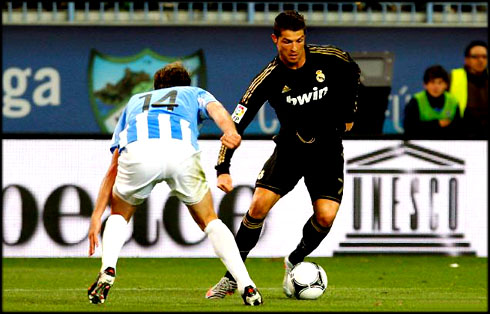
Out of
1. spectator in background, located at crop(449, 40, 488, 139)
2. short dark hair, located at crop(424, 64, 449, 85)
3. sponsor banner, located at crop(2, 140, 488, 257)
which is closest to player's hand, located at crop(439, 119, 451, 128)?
spectator in background, located at crop(449, 40, 488, 139)

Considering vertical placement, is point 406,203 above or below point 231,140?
below

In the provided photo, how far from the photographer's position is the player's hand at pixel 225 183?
784cm

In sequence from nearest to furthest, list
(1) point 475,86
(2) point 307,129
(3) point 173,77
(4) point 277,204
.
A: (3) point 173,77 → (2) point 307,129 → (4) point 277,204 → (1) point 475,86

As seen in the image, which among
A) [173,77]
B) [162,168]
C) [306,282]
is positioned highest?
[173,77]

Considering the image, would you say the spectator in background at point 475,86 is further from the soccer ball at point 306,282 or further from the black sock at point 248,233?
the soccer ball at point 306,282

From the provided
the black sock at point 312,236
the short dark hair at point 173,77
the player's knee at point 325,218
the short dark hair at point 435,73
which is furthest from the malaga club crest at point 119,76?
the short dark hair at point 173,77

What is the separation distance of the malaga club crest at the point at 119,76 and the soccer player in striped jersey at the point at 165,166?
12976 mm

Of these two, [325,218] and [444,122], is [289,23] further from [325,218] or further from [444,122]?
[444,122]

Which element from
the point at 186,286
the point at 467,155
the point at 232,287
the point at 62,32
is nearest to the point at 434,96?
the point at 467,155

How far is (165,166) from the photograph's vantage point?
25.0 ft

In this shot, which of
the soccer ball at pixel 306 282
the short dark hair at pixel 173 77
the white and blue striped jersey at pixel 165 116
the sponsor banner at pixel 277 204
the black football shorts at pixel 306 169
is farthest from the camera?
the sponsor banner at pixel 277 204

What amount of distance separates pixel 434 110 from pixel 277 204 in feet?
7.70

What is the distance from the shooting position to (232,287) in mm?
8594

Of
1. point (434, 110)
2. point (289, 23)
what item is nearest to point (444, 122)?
point (434, 110)
